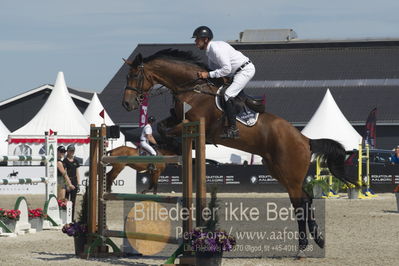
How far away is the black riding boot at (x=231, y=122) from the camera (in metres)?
9.40

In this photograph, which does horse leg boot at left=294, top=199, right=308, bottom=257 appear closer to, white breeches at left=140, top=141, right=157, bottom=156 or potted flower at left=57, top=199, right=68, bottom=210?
potted flower at left=57, top=199, right=68, bottom=210

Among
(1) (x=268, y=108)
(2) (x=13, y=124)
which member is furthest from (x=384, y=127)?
(2) (x=13, y=124)

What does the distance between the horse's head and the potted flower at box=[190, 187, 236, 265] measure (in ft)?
6.55

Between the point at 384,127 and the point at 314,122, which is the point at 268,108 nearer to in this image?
the point at 384,127

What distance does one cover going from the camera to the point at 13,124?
5097 cm

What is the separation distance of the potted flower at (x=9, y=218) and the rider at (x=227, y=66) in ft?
13.3

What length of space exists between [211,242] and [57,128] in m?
23.3

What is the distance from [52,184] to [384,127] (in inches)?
1240

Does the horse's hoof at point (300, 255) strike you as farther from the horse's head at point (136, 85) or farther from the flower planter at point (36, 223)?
the flower planter at point (36, 223)

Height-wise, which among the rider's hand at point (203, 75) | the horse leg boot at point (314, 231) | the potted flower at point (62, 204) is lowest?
the horse leg boot at point (314, 231)

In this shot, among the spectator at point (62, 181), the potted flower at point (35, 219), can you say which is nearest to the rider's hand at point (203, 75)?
the potted flower at point (35, 219)

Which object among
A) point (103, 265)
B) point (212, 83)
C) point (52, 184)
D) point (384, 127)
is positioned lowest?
point (103, 265)

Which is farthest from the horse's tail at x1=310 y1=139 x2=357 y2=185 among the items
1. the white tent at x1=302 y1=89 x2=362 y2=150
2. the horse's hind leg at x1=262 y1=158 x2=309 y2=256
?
the white tent at x1=302 y1=89 x2=362 y2=150

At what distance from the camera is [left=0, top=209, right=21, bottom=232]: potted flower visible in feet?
39.3
